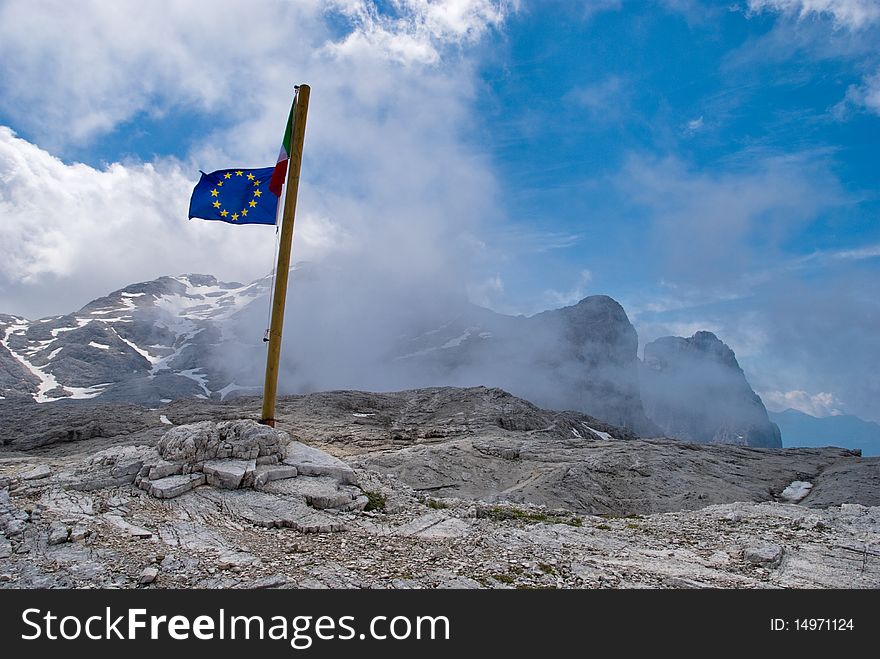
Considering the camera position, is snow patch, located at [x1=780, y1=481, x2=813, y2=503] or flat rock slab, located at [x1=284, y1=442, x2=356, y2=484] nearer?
flat rock slab, located at [x1=284, y1=442, x2=356, y2=484]

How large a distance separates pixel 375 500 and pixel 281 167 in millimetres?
10273

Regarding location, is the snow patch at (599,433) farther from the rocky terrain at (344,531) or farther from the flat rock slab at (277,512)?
the flat rock slab at (277,512)

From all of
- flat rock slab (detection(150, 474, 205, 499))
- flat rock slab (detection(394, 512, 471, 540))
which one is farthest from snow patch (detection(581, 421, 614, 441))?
flat rock slab (detection(150, 474, 205, 499))

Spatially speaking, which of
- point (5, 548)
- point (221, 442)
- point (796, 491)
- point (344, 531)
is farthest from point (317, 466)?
point (796, 491)

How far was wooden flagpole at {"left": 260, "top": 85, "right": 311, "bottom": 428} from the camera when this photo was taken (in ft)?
51.7

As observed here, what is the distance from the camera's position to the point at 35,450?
4519 centimetres

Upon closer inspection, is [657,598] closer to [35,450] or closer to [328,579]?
[328,579]

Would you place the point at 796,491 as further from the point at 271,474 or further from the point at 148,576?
the point at 148,576

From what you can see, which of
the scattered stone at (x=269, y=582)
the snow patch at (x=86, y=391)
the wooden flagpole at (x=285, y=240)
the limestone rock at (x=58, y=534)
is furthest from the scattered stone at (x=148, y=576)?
the snow patch at (x=86, y=391)

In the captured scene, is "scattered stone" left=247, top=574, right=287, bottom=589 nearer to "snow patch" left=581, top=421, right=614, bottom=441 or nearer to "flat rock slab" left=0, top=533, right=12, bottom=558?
"flat rock slab" left=0, top=533, right=12, bottom=558

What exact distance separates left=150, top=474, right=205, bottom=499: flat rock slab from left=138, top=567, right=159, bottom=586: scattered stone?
4904 millimetres

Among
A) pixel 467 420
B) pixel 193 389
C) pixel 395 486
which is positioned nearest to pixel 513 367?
pixel 193 389

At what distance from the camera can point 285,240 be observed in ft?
52.4

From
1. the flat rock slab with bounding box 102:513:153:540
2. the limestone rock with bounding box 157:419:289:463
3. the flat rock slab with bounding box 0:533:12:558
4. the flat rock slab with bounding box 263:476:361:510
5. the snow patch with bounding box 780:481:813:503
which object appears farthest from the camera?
the snow patch with bounding box 780:481:813:503
